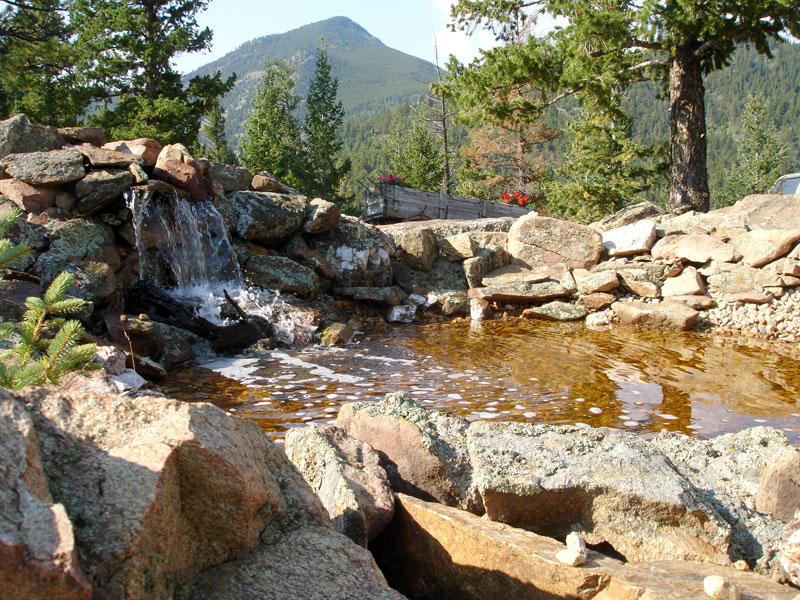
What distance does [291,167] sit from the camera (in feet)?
105

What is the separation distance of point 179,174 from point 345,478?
7.66 metres

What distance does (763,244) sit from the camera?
9953 millimetres

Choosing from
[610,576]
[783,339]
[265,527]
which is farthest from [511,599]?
[783,339]

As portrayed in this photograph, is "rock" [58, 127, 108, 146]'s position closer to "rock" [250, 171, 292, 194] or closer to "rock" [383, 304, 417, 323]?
"rock" [250, 171, 292, 194]

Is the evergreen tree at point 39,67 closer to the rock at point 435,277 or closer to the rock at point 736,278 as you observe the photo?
the rock at point 435,277

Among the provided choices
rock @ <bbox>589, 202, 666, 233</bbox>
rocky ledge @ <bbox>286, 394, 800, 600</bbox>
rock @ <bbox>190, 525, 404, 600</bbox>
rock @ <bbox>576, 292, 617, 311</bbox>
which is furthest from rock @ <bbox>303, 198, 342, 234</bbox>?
rock @ <bbox>190, 525, 404, 600</bbox>

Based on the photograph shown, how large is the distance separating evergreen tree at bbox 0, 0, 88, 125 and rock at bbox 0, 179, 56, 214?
40.9 feet

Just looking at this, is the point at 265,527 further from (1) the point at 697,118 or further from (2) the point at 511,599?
(1) the point at 697,118

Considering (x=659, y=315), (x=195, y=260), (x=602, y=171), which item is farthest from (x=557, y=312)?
(x=602, y=171)

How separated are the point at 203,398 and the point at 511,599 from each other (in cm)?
451

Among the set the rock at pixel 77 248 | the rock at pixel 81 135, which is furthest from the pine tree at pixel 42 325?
the rock at pixel 81 135

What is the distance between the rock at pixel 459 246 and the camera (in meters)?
11.7

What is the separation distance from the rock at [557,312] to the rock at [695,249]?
210 cm

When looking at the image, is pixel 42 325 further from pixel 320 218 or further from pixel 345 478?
pixel 320 218
